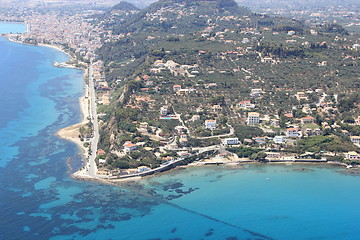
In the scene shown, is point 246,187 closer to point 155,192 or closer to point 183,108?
point 155,192

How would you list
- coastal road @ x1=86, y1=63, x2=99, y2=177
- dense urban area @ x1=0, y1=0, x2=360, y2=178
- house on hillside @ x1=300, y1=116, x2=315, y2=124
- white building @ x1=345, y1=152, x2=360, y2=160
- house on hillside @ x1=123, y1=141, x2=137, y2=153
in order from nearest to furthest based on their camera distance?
1. coastal road @ x1=86, y1=63, x2=99, y2=177
2. house on hillside @ x1=123, y1=141, x2=137, y2=153
3. white building @ x1=345, y1=152, x2=360, y2=160
4. dense urban area @ x1=0, y1=0, x2=360, y2=178
5. house on hillside @ x1=300, y1=116, x2=315, y2=124

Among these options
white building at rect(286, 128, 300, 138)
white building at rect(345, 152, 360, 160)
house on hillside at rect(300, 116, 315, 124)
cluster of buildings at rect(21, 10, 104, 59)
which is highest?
cluster of buildings at rect(21, 10, 104, 59)

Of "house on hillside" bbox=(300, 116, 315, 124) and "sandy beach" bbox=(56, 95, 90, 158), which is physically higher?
"house on hillside" bbox=(300, 116, 315, 124)

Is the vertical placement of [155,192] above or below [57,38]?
below

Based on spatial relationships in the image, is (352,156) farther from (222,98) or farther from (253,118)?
(222,98)

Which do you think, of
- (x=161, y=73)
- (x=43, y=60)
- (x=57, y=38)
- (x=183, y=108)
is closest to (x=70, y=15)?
(x=57, y=38)

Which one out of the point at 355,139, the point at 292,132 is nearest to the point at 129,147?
the point at 292,132

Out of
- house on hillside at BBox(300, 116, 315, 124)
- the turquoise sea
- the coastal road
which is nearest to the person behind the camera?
the turquoise sea

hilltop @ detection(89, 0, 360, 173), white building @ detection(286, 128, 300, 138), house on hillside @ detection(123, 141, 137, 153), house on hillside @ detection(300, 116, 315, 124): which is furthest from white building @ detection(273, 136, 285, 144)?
house on hillside @ detection(123, 141, 137, 153)

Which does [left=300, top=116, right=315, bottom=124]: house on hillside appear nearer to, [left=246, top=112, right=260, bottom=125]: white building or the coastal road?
[left=246, top=112, right=260, bottom=125]: white building
